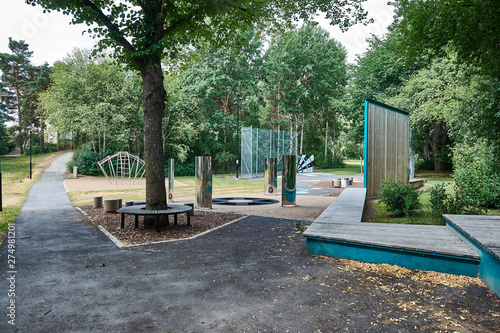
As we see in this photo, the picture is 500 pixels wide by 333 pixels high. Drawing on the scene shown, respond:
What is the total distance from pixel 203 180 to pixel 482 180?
26.5ft

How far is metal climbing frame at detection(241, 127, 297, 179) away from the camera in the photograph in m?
26.2

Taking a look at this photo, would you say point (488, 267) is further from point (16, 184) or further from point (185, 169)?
point (185, 169)

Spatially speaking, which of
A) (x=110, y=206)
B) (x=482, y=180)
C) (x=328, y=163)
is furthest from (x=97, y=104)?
(x=482, y=180)

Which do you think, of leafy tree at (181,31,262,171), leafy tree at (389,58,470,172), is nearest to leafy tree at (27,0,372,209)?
leafy tree at (389,58,470,172)

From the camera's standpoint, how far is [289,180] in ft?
38.2

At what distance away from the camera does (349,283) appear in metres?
4.23

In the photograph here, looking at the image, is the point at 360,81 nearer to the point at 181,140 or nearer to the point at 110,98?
the point at 181,140

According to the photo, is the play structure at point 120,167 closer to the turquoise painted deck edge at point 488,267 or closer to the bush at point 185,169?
the bush at point 185,169

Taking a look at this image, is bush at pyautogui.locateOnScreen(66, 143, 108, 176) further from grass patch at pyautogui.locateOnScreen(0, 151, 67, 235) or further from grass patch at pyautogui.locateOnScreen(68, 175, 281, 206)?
grass patch at pyautogui.locateOnScreen(68, 175, 281, 206)

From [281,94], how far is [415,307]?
131 feet

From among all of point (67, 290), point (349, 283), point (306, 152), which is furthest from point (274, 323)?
point (306, 152)

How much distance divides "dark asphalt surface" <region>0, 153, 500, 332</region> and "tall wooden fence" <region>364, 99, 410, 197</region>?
630cm

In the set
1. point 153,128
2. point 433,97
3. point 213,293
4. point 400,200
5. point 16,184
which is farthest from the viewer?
point 16,184

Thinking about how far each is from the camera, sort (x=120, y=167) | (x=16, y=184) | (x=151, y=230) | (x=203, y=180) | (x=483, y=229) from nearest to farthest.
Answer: (x=483, y=229), (x=151, y=230), (x=203, y=180), (x=16, y=184), (x=120, y=167)
